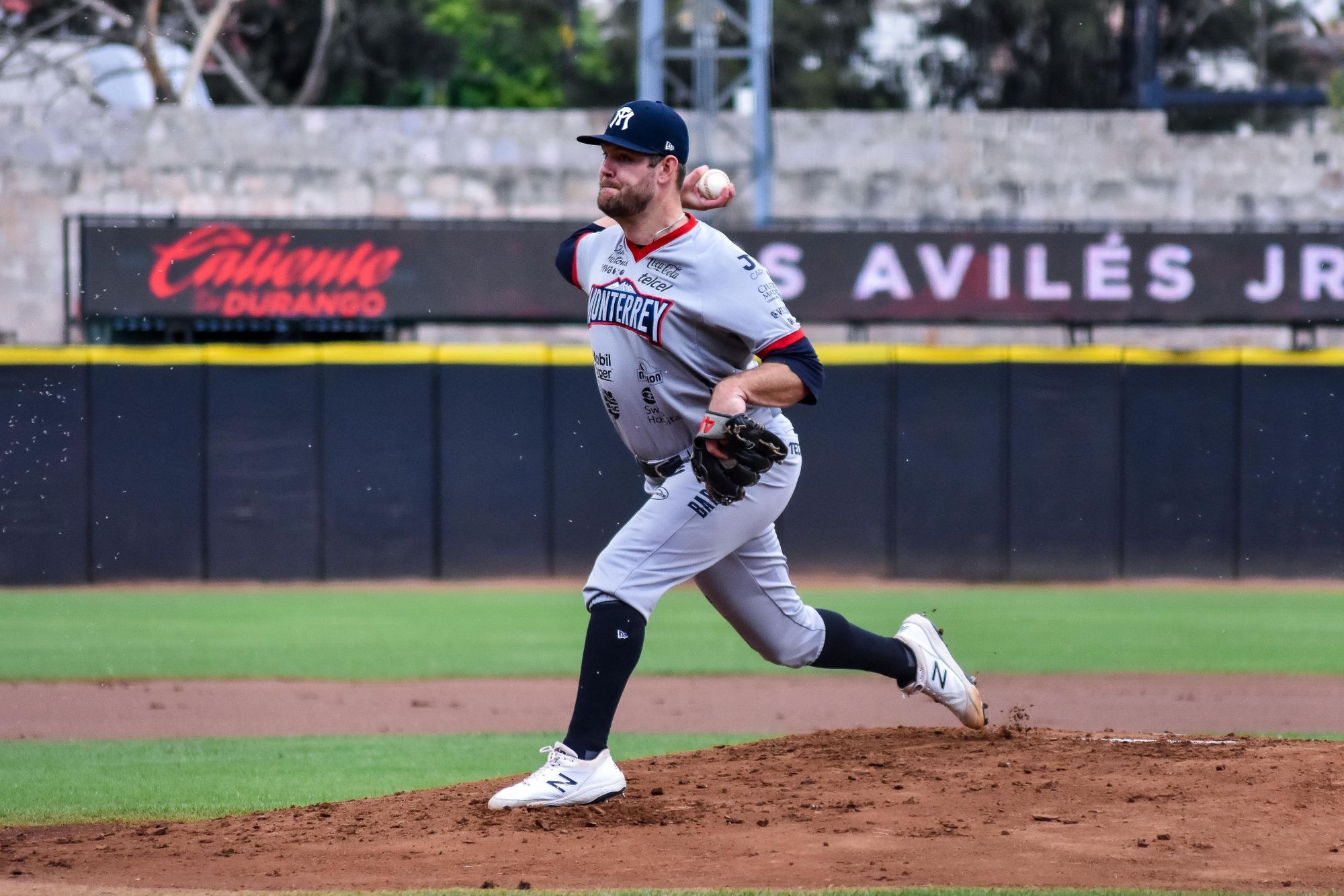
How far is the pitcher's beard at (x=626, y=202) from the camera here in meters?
4.29

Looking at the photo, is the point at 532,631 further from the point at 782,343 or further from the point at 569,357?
the point at 782,343

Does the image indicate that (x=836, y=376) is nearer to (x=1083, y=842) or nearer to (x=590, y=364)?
(x=590, y=364)

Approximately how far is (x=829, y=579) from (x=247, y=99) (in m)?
20.8

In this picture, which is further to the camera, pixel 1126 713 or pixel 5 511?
pixel 5 511

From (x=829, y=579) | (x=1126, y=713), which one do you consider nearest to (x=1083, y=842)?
A: (x=1126, y=713)

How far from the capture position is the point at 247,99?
30.2m

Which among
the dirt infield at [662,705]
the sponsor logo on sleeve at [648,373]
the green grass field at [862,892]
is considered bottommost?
the dirt infield at [662,705]

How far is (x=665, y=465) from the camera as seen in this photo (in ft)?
14.7

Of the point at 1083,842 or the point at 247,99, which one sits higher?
the point at 247,99

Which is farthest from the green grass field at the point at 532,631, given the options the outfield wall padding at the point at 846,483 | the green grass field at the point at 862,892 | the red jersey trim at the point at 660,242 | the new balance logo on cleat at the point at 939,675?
the green grass field at the point at 862,892

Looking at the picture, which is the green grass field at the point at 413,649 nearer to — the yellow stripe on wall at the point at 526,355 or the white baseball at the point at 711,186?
the yellow stripe on wall at the point at 526,355

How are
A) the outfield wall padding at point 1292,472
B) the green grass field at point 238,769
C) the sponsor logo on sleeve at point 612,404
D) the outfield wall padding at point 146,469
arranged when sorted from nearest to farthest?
the sponsor logo on sleeve at point 612,404 → the green grass field at point 238,769 → the outfield wall padding at point 146,469 → the outfield wall padding at point 1292,472

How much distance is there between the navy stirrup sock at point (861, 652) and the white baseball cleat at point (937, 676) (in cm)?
4

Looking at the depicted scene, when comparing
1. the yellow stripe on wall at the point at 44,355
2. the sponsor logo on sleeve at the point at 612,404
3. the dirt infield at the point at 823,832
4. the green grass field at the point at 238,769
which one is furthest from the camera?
the yellow stripe on wall at the point at 44,355
